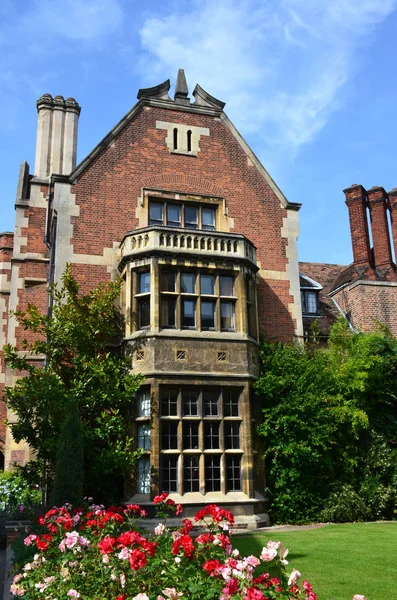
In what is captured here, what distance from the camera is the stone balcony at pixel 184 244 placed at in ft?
50.7

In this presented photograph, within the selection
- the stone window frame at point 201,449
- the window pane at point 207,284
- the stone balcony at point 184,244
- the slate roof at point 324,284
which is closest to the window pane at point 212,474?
the stone window frame at point 201,449

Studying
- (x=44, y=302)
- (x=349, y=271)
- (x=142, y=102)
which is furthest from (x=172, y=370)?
(x=349, y=271)

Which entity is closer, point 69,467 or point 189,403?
point 69,467

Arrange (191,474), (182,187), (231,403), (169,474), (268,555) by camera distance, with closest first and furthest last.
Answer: (268,555) < (169,474) < (191,474) < (231,403) < (182,187)

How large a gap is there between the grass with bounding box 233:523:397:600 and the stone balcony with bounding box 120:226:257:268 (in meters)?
6.97

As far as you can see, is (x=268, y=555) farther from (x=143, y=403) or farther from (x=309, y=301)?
(x=309, y=301)

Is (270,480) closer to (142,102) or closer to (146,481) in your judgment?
(146,481)

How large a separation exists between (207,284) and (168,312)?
135cm

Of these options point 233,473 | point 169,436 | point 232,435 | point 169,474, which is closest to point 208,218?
point 232,435

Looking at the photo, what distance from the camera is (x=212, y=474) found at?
1459 cm

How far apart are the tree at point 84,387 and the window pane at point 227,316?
2759mm

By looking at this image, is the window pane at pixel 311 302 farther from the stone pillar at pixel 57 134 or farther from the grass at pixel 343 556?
the stone pillar at pixel 57 134

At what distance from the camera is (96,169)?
57.1ft

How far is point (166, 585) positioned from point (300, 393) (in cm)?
1058
